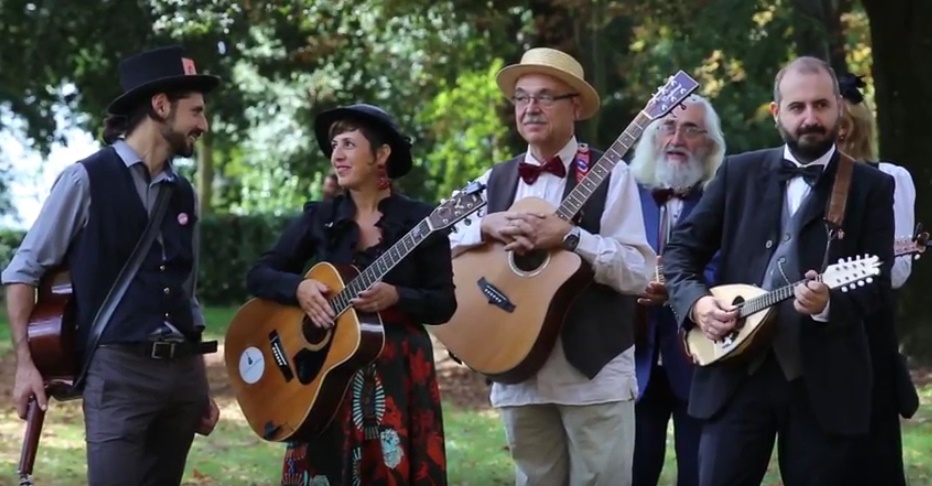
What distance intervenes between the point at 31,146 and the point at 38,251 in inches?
505

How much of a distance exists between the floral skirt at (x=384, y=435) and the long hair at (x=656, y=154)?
1.37m

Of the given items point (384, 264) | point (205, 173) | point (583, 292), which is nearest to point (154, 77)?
point (384, 264)

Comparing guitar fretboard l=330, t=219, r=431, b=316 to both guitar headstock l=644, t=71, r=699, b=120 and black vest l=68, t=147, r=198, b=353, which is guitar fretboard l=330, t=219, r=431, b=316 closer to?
black vest l=68, t=147, r=198, b=353

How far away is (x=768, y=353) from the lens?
472cm

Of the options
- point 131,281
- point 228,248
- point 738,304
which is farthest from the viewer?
point 228,248

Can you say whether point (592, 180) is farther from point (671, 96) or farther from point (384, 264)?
point (384, 264)

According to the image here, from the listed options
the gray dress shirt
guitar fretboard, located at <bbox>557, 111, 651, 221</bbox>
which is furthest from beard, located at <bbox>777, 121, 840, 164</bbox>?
the gray dress shirt

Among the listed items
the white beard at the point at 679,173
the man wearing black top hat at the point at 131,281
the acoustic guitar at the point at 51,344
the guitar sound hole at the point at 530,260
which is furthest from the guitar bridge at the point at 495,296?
the acoustic guitar at the point at 51,344

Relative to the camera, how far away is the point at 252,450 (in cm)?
1041

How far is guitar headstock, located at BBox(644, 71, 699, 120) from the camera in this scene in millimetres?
5570

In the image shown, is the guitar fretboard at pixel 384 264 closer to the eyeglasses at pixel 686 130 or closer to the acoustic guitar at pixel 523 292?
the acoustic guitar at pixel 523 292

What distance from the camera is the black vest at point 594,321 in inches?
213

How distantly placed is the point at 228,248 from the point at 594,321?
21.2 metres

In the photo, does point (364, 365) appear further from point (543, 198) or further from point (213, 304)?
point (213, 304)
